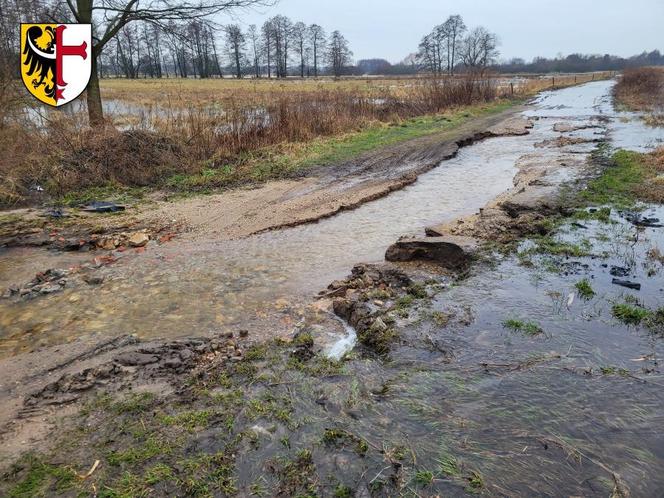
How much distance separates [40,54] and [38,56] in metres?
0.09

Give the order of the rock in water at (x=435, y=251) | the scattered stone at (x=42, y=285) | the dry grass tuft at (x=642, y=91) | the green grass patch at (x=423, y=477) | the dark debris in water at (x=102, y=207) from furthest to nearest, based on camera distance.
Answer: the dry grass tuft at (x=642, y=91) < the dark debris in water at (x=102, y=207) < the rock in water at (x=435, y=251) < the scattered stone at (x=42, y=285) < the green grass patch at (x=423, y=477)

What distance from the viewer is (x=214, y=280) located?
5797 millimetres

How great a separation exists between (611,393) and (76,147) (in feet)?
37.6

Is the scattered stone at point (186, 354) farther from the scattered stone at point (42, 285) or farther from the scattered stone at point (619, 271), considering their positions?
the scattered stone at point (619, 271)

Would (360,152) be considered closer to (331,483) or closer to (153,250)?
(153,250)

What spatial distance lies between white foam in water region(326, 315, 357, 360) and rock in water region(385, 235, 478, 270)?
2.03 m

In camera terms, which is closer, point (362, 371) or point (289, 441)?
point (289, 441)

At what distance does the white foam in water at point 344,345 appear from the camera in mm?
4152

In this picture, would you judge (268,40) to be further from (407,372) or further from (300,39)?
(407,372)

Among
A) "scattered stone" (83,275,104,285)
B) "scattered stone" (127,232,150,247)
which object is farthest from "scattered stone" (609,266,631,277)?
"scattered stone" (127,232,150,247)

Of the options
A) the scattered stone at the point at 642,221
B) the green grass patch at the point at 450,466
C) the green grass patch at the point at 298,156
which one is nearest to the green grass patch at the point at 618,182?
the scattered stone at the point at 642,221

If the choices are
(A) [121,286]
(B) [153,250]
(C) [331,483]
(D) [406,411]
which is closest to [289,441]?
(C) [331,483]

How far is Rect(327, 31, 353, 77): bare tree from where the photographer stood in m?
82.8

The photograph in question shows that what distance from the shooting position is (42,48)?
9.02 meters
